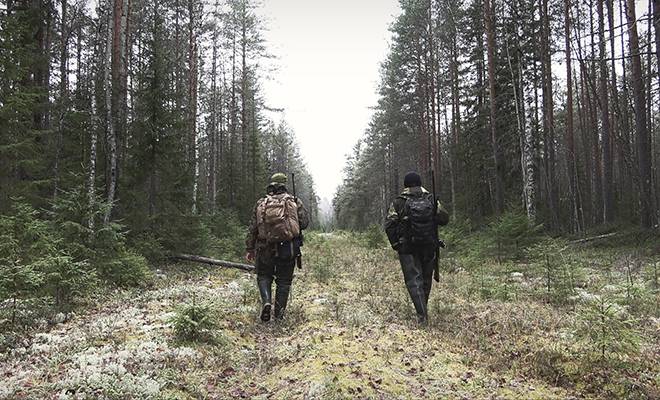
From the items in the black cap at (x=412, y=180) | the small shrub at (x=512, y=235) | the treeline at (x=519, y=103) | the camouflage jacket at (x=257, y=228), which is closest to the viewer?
the black cap at (x=412, y=180)

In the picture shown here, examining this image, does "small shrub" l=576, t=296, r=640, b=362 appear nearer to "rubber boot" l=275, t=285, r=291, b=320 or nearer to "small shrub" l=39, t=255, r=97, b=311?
"rubber boot" l=275, t=285, r=291, b=320

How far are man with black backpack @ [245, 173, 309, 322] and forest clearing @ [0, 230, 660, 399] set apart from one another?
0.42m

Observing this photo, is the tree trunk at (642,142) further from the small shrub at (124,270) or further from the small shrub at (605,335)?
the small shrub at (124,270)

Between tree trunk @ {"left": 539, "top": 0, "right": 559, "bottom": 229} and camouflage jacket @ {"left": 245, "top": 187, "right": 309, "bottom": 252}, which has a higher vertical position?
tree trunk @ {"left": 539, "top": 0, "right": 559, "bottom": 229}

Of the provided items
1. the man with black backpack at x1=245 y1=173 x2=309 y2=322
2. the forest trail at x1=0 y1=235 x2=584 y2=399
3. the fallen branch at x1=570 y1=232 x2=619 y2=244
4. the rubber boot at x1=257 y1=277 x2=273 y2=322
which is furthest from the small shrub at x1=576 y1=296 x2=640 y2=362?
the fallen branch at x1=570 y1=232 x2=619 y2=244

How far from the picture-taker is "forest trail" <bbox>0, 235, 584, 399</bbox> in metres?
3.85

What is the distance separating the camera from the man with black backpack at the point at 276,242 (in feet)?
22.2

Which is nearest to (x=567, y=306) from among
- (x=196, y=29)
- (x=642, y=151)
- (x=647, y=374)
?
(x=647, y=374)

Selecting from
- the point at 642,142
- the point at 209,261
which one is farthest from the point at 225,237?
the point at 642,142

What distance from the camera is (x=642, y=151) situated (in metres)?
14.3

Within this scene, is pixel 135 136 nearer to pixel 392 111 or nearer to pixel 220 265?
pixel 220 265

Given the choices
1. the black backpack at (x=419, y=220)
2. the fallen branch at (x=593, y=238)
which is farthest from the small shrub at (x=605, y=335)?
the fallen branch at (x=593, y=238)

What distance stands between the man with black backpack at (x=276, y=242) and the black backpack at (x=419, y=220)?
1.71 m

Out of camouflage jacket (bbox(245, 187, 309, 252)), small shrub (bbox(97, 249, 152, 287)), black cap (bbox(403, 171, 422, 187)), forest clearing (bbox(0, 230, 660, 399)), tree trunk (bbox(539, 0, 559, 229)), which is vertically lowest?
forest clearing (bbox(0, 230, 660, 399))
